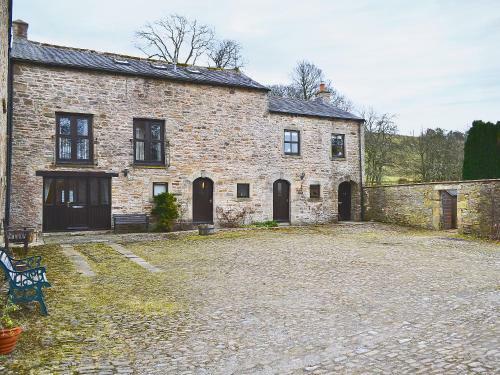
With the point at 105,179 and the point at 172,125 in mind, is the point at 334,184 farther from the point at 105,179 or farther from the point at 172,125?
the point at 105,179

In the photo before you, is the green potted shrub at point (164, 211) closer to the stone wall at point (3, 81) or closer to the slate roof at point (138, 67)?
the slate roof at point (138, 67)

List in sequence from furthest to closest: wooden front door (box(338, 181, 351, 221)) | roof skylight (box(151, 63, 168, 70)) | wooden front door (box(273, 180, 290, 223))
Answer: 1. wooden front door (box(338, 181, 351, 221))
2. wooden front door (box(273, 180, 290, 223))
3. roof skylight (box(151, 63, 168, 70))

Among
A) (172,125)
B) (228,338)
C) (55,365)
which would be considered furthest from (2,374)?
(172,125)

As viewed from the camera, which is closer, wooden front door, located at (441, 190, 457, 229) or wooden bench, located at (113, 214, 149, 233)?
wooden bench, located at (113, 214, 149, 233)

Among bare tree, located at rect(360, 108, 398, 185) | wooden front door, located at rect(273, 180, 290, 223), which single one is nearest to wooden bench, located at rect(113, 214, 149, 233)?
wooden front door, located at rect(273, 180, 290, 223)

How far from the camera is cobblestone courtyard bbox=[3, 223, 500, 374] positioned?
3924 millimetres

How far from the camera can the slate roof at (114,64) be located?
48.9ft

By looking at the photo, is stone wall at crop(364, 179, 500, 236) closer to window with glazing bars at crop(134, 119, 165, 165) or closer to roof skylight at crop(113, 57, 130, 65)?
window with glazing bars at crop(134, 119, 165, 165)

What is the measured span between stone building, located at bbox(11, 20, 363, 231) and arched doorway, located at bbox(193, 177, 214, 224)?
5cm

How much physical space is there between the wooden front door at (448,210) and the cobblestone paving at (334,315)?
24.7 ft

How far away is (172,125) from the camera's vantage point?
1689 centimetres

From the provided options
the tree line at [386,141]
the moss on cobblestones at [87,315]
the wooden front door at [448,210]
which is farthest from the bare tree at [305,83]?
the moss on cobblestones at [87,315]

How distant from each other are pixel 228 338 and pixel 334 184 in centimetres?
1711

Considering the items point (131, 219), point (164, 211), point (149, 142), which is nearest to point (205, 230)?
point (164, 211)
